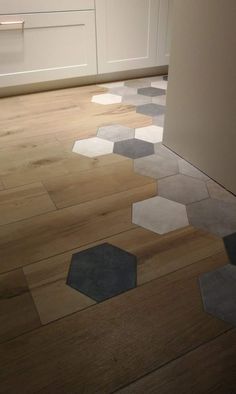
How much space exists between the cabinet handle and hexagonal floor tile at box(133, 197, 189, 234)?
5.29 ft

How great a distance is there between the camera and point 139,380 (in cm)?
75

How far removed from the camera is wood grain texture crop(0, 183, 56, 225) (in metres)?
1.25

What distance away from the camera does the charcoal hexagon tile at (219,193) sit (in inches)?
53.1

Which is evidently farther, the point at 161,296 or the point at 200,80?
the point at 200,80

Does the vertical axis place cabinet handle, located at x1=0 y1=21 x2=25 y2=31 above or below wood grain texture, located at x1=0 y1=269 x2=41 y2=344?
above

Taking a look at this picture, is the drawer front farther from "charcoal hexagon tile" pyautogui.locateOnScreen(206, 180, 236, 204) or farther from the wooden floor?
"charcoal hexagon tile" pyautogui.locateOnScreen(206, 180, 236, 204)

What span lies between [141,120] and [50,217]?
1048mm

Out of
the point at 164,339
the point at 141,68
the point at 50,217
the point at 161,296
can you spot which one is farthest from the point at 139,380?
the point at 141,68

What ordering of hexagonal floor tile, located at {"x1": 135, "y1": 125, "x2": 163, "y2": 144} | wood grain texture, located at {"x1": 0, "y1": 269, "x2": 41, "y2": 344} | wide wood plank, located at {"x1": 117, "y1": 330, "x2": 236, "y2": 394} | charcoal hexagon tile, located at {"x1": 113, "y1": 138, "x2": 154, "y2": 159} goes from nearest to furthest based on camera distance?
wide wood plank, located at {"x1": 117, "y1": 330, "x2": 236, "y2": 394} → wood grain texture, located at {"x1": 0, "y1": 269, "x2": 41, "y2": 344} → charcoal hexagon tile, located at {"x1": 113, "y1": 138, "x2": 154, "y2": 159} → hexagonal floor tile, located at {"x1": 135, "y1": 125, "x2": 163, "y2": 144}

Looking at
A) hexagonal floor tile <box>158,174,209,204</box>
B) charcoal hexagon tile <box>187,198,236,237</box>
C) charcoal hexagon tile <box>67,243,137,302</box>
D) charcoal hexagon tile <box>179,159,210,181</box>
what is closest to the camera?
charcoal hexagon tile <box>67,243,137,302</box>

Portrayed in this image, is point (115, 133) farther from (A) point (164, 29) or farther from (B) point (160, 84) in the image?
(A) point (164, 29)

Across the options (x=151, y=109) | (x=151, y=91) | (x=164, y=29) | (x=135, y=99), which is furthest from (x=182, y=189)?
(x=164, y=29)

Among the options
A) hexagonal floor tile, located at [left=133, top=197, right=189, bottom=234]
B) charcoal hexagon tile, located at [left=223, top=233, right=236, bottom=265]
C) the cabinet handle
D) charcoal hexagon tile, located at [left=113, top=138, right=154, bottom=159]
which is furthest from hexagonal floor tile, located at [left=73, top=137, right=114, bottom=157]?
the cabinet handle

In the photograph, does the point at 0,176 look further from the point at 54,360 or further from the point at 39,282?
the point at 54,360
